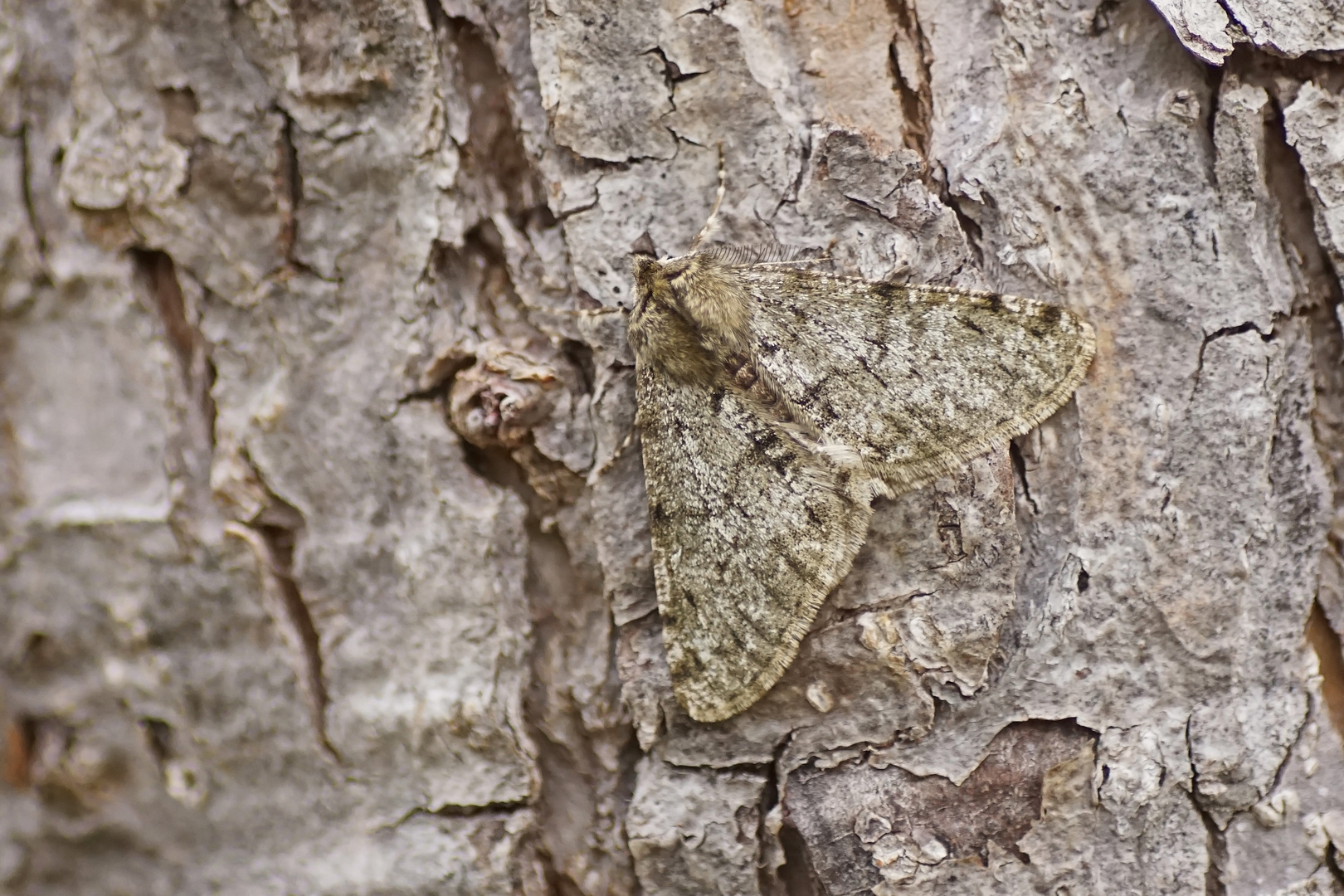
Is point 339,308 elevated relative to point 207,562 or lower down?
elevated

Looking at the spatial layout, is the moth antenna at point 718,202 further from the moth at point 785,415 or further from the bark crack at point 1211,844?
the bark crack at point 1211,844

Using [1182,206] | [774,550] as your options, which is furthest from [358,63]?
[1182,206]

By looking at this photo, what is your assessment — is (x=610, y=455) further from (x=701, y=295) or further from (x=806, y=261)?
(x=806, y=261)

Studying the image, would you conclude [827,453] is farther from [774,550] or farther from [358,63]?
[358,63]

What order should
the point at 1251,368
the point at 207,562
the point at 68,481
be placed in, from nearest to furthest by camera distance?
1. the point at 1251,368
2. the point at 207,562
3. the point at 68,481

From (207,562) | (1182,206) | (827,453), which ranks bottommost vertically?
(207,562)

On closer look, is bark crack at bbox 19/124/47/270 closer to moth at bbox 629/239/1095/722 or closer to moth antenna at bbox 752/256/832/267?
moth at bbox 629/239/1095/722

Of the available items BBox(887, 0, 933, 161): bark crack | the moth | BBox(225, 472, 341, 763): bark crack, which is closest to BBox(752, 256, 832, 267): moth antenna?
the moth
